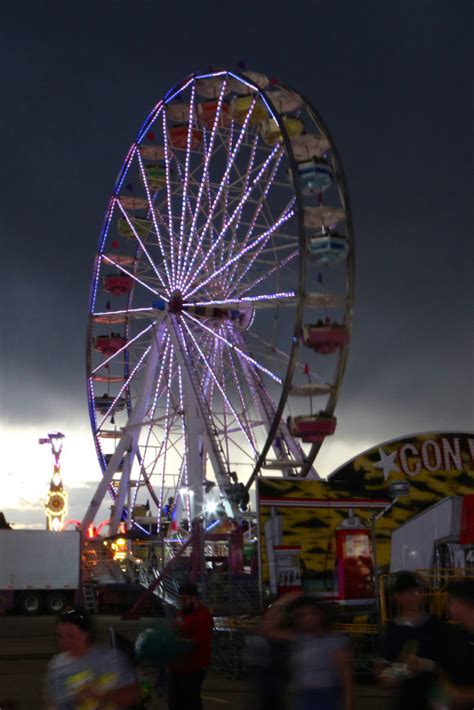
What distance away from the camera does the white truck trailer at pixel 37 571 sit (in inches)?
1186

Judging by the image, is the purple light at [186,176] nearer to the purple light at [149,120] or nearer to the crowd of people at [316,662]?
the purple light at [149,120]

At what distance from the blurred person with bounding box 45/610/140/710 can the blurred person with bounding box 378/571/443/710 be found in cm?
138

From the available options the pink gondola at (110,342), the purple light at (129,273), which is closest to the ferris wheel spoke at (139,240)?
the purple light at (129,273)

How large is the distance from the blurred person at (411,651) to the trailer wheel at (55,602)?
26.6m

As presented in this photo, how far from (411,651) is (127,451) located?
27.4 meters

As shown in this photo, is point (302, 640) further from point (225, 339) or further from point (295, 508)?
point (225, 339)

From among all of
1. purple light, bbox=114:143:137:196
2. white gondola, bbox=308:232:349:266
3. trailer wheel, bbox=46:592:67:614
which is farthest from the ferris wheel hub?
trailer wheel, bbox=46:592:67:614

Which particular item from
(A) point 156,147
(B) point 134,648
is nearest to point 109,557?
(A) point 156,147

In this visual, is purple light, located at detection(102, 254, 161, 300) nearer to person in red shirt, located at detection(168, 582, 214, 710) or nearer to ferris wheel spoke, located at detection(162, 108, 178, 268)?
ferris wheel spoke, located at detection(162, 108, 178, 268)

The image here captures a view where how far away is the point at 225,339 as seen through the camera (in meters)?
27.7

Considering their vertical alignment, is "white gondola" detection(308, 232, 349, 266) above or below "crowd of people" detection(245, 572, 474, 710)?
above

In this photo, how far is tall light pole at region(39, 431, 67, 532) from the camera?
154ft

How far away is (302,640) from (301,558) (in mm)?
13938

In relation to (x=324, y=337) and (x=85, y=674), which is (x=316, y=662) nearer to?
(x=85, y=674)
